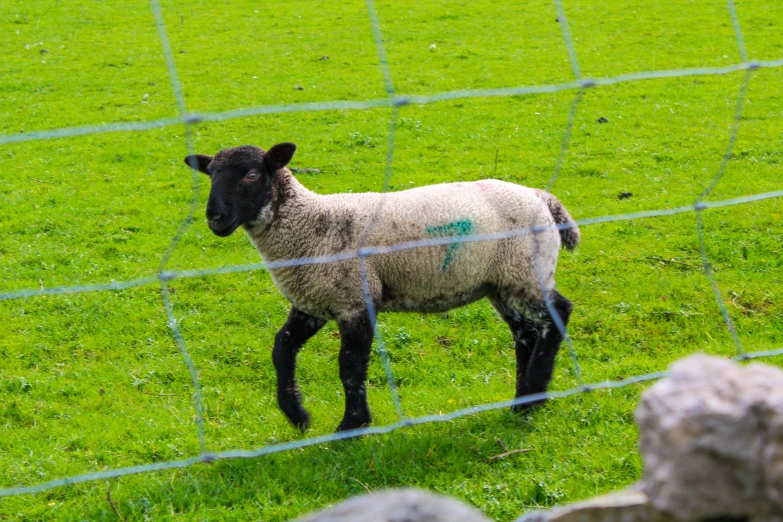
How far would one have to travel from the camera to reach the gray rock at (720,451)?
2.02m

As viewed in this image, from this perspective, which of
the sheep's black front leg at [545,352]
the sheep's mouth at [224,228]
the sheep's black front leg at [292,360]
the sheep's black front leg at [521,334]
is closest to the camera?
the sheep's mouth at [224,228]

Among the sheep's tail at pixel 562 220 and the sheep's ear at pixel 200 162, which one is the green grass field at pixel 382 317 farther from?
the sheep's ear at pixel 200 162

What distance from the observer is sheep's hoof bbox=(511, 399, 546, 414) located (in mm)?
5133

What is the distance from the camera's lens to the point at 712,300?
655 centimetres

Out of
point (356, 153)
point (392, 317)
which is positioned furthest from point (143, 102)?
point (392, 317)

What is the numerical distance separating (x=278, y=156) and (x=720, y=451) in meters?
3.62

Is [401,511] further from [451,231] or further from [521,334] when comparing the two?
A: [521,334]

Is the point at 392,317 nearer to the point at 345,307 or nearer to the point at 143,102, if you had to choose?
the point at 345,307

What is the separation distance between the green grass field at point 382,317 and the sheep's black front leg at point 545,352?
0.16 meters

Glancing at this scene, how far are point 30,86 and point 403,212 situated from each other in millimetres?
10900

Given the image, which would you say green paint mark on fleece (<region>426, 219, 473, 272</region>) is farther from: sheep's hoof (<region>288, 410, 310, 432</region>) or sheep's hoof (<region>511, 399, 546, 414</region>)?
sheep's hoof (<region>288, 410, 310, 432</region>)

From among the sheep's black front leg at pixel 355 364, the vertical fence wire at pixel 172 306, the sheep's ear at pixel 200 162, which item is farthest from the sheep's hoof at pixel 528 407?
the sheep's ear at pixel 200 162

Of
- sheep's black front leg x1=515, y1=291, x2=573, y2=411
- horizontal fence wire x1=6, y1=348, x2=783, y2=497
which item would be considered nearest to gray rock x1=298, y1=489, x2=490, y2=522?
horizontal fence wire x1=6, y1=348, x2=783, y2=497

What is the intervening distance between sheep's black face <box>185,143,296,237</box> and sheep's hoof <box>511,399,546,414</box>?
185cm
